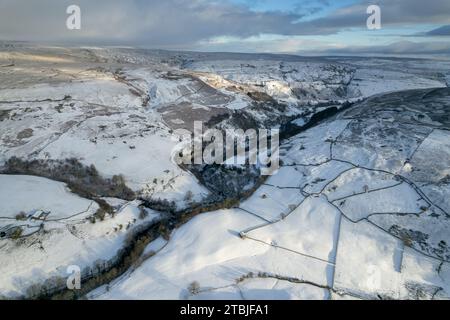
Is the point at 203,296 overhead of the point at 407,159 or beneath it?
beneath

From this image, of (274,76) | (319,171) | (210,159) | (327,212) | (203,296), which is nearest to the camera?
(203,296)

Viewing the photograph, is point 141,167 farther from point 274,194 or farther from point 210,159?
point 274,194

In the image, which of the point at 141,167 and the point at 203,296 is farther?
the point at 141,167

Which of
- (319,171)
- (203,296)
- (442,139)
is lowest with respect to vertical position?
(203,296)
